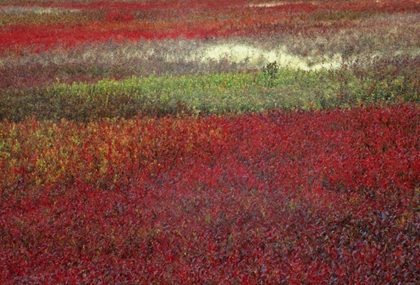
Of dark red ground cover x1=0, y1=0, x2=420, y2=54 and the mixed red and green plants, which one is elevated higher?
dark red ground cover x1=0, y1=0, x2=420, y2=54

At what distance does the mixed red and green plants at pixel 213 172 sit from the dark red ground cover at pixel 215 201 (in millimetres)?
17

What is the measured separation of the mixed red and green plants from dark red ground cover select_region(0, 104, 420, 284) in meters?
0.02

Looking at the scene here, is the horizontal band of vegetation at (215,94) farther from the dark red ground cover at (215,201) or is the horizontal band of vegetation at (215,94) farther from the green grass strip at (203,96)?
the dark red ground cover at (215,201)

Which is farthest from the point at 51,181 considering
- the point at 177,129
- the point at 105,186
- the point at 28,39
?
the point at 28,39

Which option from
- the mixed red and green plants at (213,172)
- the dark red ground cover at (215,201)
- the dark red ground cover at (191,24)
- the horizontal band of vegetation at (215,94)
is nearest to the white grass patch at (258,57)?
the mixed red and green plants at (213,172)

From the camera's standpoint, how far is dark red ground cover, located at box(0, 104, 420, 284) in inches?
167

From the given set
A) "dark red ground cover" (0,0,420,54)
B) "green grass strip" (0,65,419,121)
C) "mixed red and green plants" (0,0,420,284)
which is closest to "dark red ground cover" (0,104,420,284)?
"mixed red and green plants" (0,0,420,284)

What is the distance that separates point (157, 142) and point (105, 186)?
1.14 meters

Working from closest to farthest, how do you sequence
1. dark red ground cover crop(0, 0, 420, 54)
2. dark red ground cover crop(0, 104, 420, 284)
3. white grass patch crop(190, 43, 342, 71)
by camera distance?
dark red ground cover crop(0, 104, 420, 284) < white grass patch crop(190, 43, 342, 71) < dark red ground cover crop(0, 0, 420, 54)

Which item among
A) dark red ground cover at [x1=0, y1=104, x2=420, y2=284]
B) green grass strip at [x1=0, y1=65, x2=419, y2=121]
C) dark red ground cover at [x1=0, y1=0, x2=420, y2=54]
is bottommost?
dark red ground cover at [x1=0, y1=104, x2=420, y2=284]

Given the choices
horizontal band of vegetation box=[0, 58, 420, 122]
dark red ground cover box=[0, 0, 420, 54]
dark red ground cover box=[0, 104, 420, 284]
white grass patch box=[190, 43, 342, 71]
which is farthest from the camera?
dark red ground cover box=[0, 0, 420, 54]

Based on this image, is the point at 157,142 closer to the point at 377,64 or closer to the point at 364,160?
the point at 364,160

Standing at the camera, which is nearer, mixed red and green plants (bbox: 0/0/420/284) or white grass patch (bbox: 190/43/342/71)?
mixed red and green plants (bbox: 0/0/420/284)

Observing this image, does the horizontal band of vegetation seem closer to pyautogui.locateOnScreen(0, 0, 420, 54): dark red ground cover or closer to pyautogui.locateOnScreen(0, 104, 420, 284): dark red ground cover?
pyautogui.locateOnScreen(0, 104, 420, 284): dark red ground cover
